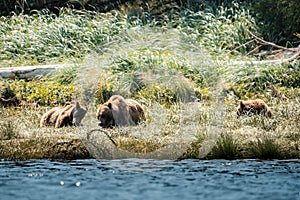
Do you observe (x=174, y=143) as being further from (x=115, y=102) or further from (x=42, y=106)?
(x=42, y=106)

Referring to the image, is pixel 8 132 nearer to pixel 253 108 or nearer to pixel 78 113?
pixel 78 113

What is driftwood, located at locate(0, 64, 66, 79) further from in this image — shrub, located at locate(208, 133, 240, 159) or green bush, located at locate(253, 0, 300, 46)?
shrub, located at locate(208, 133, 240, 159)

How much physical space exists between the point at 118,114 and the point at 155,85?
1.93 metres

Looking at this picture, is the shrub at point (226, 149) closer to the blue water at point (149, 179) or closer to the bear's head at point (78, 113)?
the blue water at point (149, 179)

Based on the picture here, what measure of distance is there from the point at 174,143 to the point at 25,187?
7.86ft

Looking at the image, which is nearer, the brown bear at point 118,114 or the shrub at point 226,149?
the shrub at point 226,149

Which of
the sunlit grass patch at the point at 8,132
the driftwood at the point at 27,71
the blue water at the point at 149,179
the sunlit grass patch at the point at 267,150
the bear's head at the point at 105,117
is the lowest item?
the blue water at the point at 149,179

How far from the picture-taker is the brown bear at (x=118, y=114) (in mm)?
10609

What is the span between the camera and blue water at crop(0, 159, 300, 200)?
7.29 meters

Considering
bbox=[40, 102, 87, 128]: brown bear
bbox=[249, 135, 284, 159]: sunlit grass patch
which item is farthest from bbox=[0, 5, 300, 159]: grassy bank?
bbox=[40, 102, 87, 128]: brown bear

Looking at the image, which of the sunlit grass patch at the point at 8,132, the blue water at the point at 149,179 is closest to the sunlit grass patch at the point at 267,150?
the blue water at the point at 149,179

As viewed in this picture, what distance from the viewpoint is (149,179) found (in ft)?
26.0

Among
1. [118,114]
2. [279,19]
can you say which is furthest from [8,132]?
[279,19]

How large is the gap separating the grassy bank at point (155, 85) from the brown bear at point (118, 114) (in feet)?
0.77
